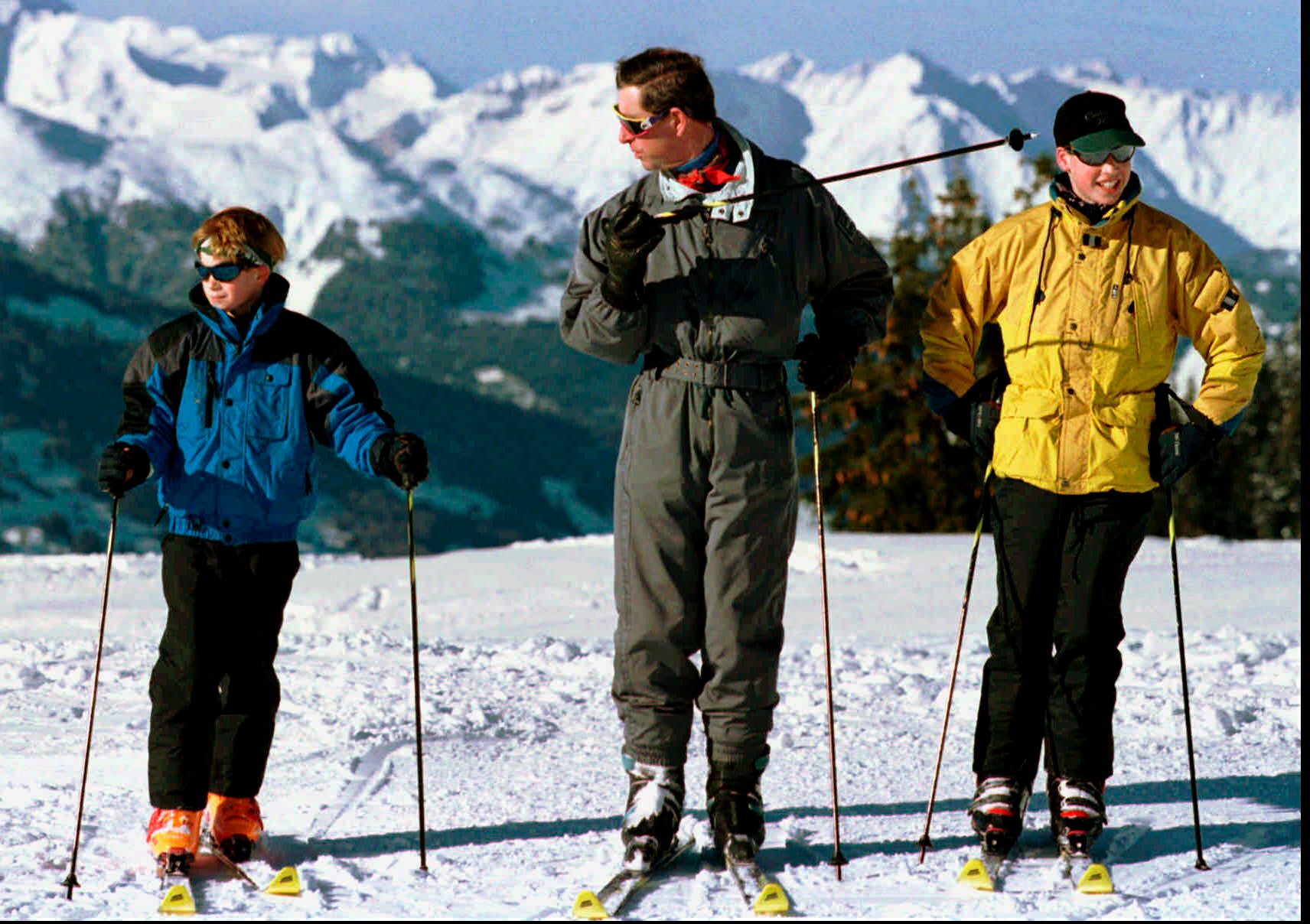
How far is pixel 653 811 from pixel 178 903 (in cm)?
116

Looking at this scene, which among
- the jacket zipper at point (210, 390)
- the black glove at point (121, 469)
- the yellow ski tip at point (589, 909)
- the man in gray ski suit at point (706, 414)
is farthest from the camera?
the jacket zipper at point (210, 390)

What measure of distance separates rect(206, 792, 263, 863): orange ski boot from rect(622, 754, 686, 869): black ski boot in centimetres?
99

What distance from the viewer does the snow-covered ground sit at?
3.77 metres

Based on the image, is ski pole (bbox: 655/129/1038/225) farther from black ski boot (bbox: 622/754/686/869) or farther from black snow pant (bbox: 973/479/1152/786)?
black ski boot (bbox: 622/754/686/869)

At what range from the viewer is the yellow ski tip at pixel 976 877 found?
12.4 ft

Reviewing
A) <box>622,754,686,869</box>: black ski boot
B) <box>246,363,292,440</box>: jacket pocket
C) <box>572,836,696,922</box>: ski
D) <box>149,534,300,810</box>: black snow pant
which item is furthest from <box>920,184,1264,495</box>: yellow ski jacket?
<box>149,534,300,810</box>: black snow pant

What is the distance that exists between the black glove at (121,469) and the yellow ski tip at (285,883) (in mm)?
1004

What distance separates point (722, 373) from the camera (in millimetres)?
3889

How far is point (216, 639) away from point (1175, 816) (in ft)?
9.18

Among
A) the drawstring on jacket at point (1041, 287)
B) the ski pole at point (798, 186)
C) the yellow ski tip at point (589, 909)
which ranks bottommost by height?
the yellow ski tip at point (589, 909)

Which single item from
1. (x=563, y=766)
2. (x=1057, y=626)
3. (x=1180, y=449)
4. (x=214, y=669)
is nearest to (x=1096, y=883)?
(x=1057, y=626)

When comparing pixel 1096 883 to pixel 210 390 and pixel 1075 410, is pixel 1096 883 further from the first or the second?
pixel 210 390

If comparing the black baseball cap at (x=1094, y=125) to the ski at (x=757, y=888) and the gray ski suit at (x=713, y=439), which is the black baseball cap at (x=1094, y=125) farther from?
the ski at (x=757, y=888)

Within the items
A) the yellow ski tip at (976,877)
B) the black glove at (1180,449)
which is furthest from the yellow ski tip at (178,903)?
the black glove at (1180,449)
